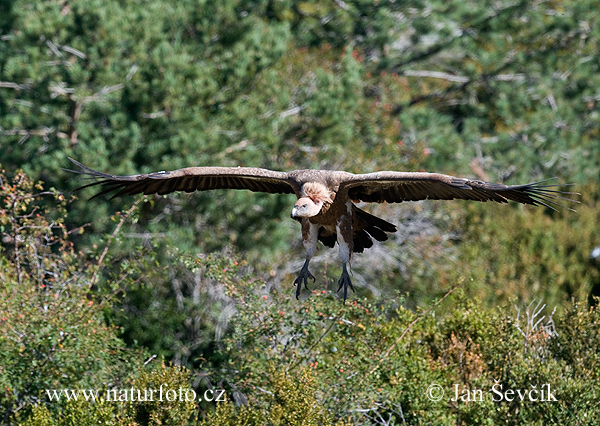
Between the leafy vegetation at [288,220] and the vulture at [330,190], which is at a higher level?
the vulture at [330,190]

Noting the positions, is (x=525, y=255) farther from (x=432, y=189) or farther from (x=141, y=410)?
(x=141, y=410)

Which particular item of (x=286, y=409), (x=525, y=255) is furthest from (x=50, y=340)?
(x=525, y=255)

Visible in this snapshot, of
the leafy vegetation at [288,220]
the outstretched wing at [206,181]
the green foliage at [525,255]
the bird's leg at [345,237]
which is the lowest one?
the green foliage at [525,255]

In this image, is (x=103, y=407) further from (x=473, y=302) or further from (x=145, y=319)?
(x=145, y=319)

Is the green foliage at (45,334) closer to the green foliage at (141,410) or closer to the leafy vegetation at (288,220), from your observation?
the leafy vegetation at (288,220)

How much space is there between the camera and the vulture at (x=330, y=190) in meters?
8.50

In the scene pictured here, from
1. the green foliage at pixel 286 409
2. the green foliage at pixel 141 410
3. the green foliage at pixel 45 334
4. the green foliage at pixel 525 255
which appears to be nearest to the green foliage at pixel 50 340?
the green foliage at pixel 45 334

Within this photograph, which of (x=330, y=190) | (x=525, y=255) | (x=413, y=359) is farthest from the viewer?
(x=525, y=255)

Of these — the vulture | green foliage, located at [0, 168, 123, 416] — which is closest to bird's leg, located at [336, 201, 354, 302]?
the vulture

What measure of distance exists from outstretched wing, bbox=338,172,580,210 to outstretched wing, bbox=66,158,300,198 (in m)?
0.74

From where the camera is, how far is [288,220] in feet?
49.3

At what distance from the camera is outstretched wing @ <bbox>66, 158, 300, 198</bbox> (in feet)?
29.7

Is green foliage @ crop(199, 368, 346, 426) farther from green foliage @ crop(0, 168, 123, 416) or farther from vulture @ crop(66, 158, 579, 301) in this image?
green foliage @ crop(0, 168, 123, 416)

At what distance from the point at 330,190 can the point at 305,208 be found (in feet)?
1.83
